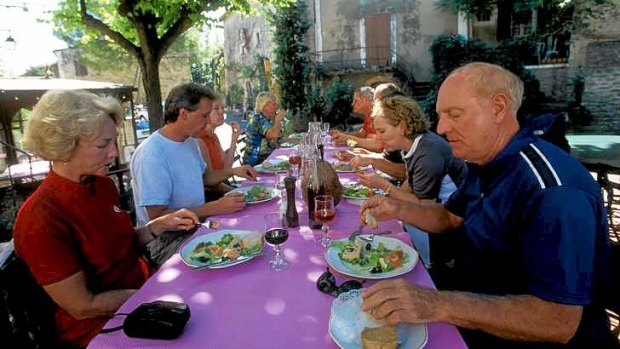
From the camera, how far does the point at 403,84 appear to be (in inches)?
633

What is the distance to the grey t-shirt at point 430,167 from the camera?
2.79m

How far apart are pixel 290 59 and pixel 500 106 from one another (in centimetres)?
1378

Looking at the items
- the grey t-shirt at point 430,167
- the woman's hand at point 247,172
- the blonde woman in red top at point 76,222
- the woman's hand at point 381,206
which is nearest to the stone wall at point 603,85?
the grey t-shirt at point 430,167

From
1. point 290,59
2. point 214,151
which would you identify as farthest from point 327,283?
point 290,59

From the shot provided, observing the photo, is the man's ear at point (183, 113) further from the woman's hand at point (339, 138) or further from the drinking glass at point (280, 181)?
the woman's hand at point (339, 138)

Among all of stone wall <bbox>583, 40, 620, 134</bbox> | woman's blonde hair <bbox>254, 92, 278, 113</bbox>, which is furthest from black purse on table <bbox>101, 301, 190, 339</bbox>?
stone wall <bbox>583, 40, 620, 134</bbox>

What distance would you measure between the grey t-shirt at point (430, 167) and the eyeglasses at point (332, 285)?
1.43 metres

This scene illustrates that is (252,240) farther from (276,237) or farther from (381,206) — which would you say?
(381,206)

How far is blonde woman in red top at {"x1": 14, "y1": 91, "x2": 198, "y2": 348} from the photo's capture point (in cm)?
153

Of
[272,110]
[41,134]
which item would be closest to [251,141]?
[272,110]

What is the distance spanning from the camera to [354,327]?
1.26m

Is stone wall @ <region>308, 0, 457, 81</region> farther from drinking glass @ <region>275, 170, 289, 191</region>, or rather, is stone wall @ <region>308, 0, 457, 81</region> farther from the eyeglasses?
the eyeglasses

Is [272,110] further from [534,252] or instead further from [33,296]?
[534,252]

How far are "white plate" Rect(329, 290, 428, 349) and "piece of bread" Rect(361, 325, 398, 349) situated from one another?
0.17ft
